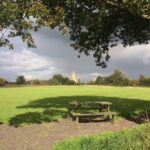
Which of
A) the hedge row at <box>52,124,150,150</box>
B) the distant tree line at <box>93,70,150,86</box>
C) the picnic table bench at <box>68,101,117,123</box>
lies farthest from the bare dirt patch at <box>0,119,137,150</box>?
the distant tree line at <box>93,70,150,86</box>

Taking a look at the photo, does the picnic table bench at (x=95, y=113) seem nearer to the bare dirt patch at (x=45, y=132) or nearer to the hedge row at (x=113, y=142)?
the bare dirt patch at (x=45, y=132)

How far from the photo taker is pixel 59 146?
14180 millimetres

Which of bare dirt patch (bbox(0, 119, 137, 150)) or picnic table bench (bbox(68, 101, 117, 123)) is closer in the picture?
bare dirt patch (bbox(0, 119, 137, 150))

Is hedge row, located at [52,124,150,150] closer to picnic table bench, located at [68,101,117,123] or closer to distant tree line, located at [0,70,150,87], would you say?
picnic table bench, located at [68,101,117,123]

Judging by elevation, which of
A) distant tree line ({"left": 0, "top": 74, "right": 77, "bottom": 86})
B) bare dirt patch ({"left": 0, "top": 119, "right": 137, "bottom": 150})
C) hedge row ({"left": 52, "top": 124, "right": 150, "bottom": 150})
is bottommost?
bare dirt patch ({"left": 0, "top": 119, "right": 137, "bottom": 150})

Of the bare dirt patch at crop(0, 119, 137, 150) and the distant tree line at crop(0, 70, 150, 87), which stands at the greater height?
the distant tree line at crop(0, 70, 150, 87)

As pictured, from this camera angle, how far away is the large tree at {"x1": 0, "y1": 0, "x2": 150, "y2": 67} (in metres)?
22.3

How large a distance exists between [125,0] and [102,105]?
1061 cm

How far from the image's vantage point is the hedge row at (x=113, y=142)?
14.2 m

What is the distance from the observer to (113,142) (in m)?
14.6

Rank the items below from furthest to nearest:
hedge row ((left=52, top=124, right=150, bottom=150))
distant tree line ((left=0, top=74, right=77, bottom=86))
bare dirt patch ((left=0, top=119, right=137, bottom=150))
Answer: distant tree line ((left=0, top=74, right=77, bottom=86)) < bare dirt patch ((left=0, top=119, right=137, bottom=150)) < hedge row ((left=52, top=124, right=150, bottom=150))

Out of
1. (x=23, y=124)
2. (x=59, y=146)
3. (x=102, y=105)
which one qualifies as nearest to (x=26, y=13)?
(x=23, y=124)

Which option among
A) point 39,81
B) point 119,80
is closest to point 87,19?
point 39,81

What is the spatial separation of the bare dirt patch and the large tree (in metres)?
4.34
